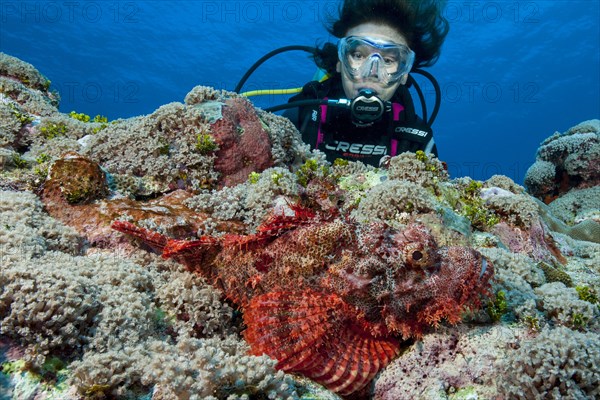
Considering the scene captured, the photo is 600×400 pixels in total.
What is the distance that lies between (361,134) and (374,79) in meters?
1.46

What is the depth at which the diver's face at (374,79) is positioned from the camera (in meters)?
9.52

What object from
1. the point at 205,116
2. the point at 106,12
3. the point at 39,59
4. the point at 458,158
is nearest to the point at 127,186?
the point at 205,116

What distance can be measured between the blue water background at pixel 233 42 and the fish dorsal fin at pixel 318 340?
42.4 metres

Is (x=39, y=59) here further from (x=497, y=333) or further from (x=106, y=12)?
(x=497, y=333)

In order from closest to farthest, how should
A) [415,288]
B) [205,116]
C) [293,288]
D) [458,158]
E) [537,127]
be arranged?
1. [415,288]
2. [293,288]
3. [205,116]
4. [537,127]
5. [458,158]

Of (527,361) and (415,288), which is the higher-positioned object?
(415,288)

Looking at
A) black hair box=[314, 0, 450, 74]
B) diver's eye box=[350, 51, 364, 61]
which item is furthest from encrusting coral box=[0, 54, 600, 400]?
black hair box=[314, 0, 450, 74]

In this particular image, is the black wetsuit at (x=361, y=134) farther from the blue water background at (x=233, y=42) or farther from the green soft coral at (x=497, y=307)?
the blue water background at (x=233, y=42)

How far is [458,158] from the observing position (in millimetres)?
125812

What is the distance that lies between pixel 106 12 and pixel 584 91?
9198cm

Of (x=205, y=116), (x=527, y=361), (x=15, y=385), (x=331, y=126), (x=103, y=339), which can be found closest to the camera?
(x=15, y=385)

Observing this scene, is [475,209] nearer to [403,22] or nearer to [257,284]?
[257,284]

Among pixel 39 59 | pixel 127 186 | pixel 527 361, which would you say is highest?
pixel 39 59

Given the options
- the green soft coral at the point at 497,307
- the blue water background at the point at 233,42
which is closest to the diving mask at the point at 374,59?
the green soft coral at the point at 497,307
